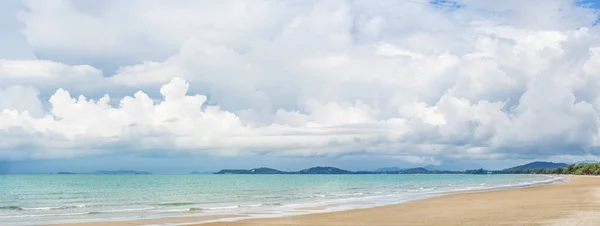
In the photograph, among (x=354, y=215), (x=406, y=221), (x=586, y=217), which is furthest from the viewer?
(x=354, y=215)

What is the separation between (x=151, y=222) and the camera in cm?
2748

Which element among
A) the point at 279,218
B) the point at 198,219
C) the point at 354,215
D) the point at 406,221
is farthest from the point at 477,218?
the point at 198,219

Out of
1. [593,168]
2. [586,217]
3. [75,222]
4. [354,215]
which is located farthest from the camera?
[593,168]

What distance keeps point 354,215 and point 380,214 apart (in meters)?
1.73

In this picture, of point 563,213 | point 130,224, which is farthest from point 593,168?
point 130,224

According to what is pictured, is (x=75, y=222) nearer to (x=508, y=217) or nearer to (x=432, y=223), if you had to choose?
(x=432, y=223)

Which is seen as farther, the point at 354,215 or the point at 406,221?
the point at 354,215

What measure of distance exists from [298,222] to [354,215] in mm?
4991

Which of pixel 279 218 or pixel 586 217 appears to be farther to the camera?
pixel 279 218

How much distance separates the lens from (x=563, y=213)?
27.1m

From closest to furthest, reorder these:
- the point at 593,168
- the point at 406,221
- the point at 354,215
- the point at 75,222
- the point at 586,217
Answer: the point at 586,217 → the point at 406,221 → the point at 75,222 → the point at 354,215 → the point at 593,168

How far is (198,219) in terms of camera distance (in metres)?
29.1

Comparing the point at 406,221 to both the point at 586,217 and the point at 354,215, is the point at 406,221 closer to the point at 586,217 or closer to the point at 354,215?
the point at 354,215

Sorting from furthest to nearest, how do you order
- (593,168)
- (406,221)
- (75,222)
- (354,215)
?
1. (593,168)
2. (354,215)
3. (75,222)
4. (406,221)
